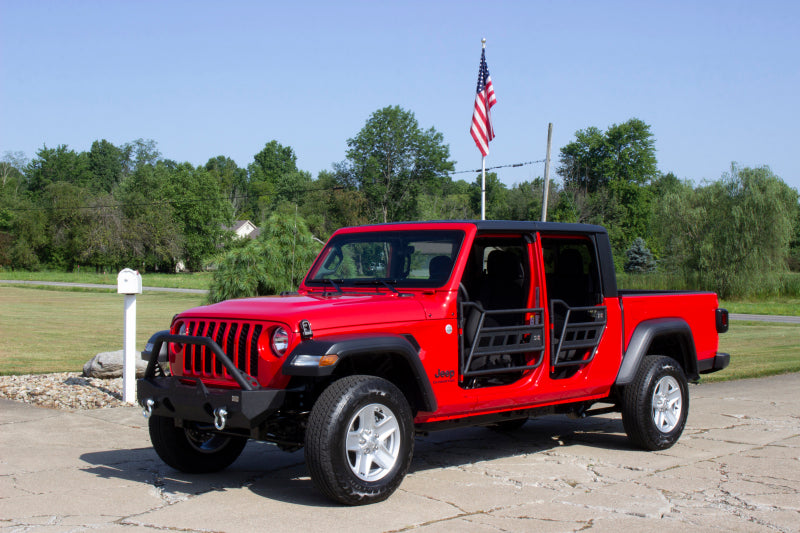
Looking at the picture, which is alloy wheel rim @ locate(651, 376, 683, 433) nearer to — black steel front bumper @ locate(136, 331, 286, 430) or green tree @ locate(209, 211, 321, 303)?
black steel front bumper @ locate(136, 331, 286, 430)

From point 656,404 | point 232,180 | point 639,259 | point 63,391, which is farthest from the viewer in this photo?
point 232,180

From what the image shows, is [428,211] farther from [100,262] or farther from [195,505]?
[195,505]

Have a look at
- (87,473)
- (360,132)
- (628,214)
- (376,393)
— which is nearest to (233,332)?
(376,393)

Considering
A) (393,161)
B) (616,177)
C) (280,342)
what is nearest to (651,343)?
(280,342)

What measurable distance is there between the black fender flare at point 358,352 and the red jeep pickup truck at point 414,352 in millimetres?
12

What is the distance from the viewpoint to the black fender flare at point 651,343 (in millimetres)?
7055

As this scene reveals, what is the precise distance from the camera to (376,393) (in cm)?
527

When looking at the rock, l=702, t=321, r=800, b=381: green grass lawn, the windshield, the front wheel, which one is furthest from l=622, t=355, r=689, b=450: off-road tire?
the rock

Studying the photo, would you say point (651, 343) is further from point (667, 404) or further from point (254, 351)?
point (254, 351)

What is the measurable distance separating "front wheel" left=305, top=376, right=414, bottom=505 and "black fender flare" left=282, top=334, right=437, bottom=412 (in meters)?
0.19

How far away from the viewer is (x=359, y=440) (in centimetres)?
525

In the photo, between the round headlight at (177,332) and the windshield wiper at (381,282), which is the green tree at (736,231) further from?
the round headlight at (177,332)

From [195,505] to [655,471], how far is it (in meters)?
3.50

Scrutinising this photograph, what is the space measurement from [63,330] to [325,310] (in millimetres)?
16659
